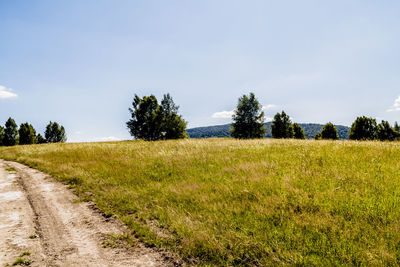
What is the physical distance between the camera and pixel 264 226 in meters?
4.12

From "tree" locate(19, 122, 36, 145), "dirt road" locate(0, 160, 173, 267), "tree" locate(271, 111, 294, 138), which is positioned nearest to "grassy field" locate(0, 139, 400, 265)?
"dirt road" locate(0, 160, 173, 267)

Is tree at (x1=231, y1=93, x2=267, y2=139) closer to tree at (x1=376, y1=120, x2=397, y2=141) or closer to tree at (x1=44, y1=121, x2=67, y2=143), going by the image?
tree at (x1=376, y1=120, x2=397, y2=141)

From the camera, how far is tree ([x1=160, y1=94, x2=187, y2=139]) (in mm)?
44281

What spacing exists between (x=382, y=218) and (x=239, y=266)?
3105 millimetres

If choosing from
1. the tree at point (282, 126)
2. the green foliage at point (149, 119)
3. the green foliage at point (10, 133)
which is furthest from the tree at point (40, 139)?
the tree at point (282, 126)

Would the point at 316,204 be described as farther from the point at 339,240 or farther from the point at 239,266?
the point at 239,266

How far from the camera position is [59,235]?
175 inches

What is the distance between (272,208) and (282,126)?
50826 millimetres

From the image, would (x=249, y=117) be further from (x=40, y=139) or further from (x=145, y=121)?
(x=40, y=139)

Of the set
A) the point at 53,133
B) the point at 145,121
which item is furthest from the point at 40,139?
the point at 145,121

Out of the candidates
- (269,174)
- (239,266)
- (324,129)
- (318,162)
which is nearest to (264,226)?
(239,266)

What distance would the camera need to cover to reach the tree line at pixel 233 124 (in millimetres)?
39906

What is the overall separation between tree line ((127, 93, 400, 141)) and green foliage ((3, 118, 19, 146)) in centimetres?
4539

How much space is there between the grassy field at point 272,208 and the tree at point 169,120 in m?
35.8
